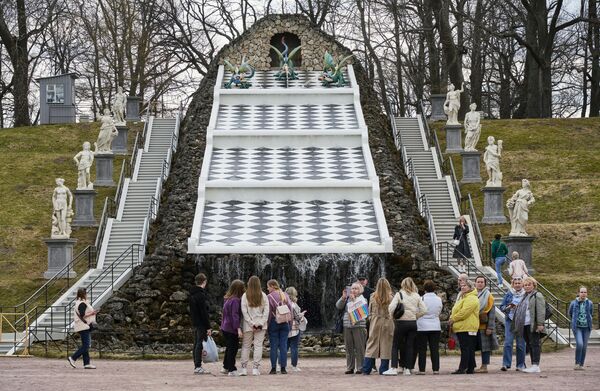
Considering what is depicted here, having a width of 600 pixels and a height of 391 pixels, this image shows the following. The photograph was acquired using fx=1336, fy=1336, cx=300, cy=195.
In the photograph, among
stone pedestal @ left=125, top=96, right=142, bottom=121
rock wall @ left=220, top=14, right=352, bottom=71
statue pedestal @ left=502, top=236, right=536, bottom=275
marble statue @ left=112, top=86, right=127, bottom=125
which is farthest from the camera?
rock wall @ left=220, top=14, right=352, bottom=71

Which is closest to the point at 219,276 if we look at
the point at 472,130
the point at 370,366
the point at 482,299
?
the point at 370,366

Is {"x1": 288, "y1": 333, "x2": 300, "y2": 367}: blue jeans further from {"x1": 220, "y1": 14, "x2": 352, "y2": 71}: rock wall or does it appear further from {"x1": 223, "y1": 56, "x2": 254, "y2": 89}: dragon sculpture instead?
{"x1": 220, "y1": 14, "x2": 352, "y2": 71}: rock wall

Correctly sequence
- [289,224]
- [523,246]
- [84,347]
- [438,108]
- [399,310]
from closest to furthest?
1. [399,310]
2. [84,347]
3. [523,246]
4. [289,224]
5. [438,108]

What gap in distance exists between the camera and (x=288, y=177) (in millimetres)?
33688

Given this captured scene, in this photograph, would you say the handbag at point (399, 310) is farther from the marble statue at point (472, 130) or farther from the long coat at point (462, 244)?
the marble statue at point (472, 130)

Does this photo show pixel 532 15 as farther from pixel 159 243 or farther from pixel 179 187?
pixel 159 243

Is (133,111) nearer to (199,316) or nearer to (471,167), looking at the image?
(471,167)

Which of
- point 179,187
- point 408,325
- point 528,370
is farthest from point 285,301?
point 179,187

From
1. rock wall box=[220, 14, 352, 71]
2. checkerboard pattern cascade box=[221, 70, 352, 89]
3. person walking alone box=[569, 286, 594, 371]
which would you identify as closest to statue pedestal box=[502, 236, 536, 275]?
person walking alone box=[569, 286, 594, 371]

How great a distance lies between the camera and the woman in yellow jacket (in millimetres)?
17438

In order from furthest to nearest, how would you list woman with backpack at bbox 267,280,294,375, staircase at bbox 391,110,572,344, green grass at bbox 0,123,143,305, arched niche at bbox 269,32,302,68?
arched niche at bbox 269,32,302,68
green grass at bbox 0,123,143,305
staircase at bbox 391,110,572,344
woman with backpack at bbox 267,280,294,375

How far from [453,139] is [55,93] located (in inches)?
647

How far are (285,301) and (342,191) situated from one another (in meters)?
14.7

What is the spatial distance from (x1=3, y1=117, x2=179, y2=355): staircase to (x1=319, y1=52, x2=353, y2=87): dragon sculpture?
5.20 m
